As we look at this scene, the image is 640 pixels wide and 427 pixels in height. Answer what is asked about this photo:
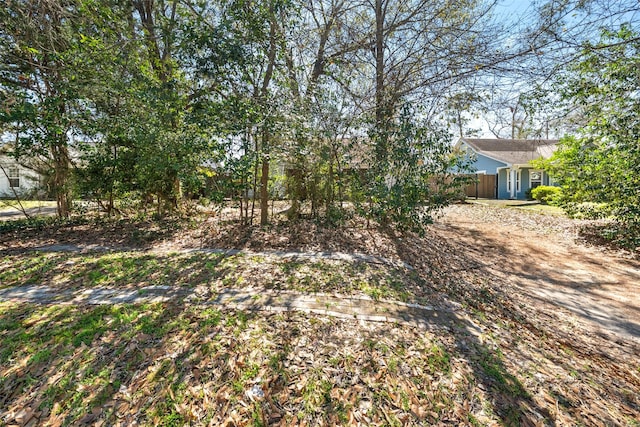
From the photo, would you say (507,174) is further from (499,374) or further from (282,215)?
(499,374)

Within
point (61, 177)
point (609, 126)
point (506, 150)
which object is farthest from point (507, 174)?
point (61, 177)

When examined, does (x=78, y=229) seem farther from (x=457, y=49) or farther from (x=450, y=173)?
(x=457, y=49)

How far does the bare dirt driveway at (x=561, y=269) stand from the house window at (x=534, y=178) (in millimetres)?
10909

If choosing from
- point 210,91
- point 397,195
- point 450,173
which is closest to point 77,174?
point 210,91

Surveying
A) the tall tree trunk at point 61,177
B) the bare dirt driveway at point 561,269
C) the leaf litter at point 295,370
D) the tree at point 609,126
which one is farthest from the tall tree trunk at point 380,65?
the tall tree trunk at point 61,177

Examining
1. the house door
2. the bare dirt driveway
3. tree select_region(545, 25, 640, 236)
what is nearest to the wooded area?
tree select_region(545, 25, 640, 236)

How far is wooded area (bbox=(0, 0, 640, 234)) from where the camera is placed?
535 cm

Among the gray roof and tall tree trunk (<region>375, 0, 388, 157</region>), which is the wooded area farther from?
the gray roof

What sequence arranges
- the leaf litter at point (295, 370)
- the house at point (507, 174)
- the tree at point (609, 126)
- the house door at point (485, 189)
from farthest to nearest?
the house door at point (485, 189) < the house at point (507, 174) < the tree at point (609, 126) < the leaf litter at point (295, 370)

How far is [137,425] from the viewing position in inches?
69.7

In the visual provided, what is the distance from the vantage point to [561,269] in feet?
17.9

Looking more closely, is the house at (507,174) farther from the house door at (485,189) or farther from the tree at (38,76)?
the tree at (38,76)

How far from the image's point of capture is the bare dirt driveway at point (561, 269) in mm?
3820

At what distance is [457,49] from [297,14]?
149 inches
